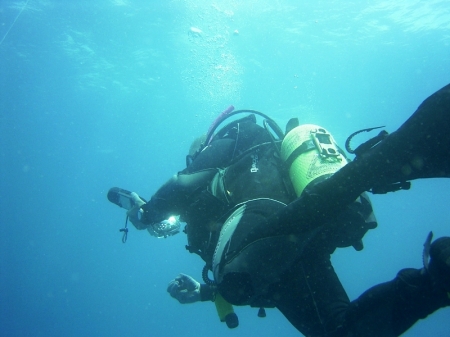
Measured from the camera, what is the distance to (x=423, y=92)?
39.2 m

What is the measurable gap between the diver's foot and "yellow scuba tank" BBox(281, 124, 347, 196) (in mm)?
1208

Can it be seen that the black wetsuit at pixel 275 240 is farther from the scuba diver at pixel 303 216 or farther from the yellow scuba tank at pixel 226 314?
the yellow scuba tank at pixel 226 314

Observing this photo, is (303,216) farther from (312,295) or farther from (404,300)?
(312,295)

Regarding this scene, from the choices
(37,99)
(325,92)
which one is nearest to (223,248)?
(325,92)

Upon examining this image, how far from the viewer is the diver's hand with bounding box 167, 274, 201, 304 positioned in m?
4.47

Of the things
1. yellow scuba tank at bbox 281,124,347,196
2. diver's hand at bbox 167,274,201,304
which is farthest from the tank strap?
diver's hand at bbox 167,274,201,304

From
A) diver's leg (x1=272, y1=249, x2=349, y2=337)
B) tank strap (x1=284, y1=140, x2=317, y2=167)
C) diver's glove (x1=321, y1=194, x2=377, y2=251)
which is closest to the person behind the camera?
diver's leg (x1=272, y1=249, x2=349, y2=337)

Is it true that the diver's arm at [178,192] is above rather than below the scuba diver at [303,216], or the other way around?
below

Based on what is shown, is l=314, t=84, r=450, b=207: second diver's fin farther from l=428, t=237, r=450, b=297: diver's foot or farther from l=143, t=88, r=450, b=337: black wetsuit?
l=428, t=237, r=450, b=297: diver's foot

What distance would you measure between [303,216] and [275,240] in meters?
0.38

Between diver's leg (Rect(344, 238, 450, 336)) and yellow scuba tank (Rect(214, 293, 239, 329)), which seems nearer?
diver's leg (Rect(344, 238, 450, 336))

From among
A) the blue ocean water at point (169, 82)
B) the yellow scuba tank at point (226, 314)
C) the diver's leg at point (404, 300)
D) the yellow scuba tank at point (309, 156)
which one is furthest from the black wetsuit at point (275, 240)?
the blue ocean water at point (169, 82)

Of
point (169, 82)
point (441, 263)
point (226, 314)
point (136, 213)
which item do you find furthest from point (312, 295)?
point (169, 82)

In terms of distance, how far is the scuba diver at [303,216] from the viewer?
181 centimetres
